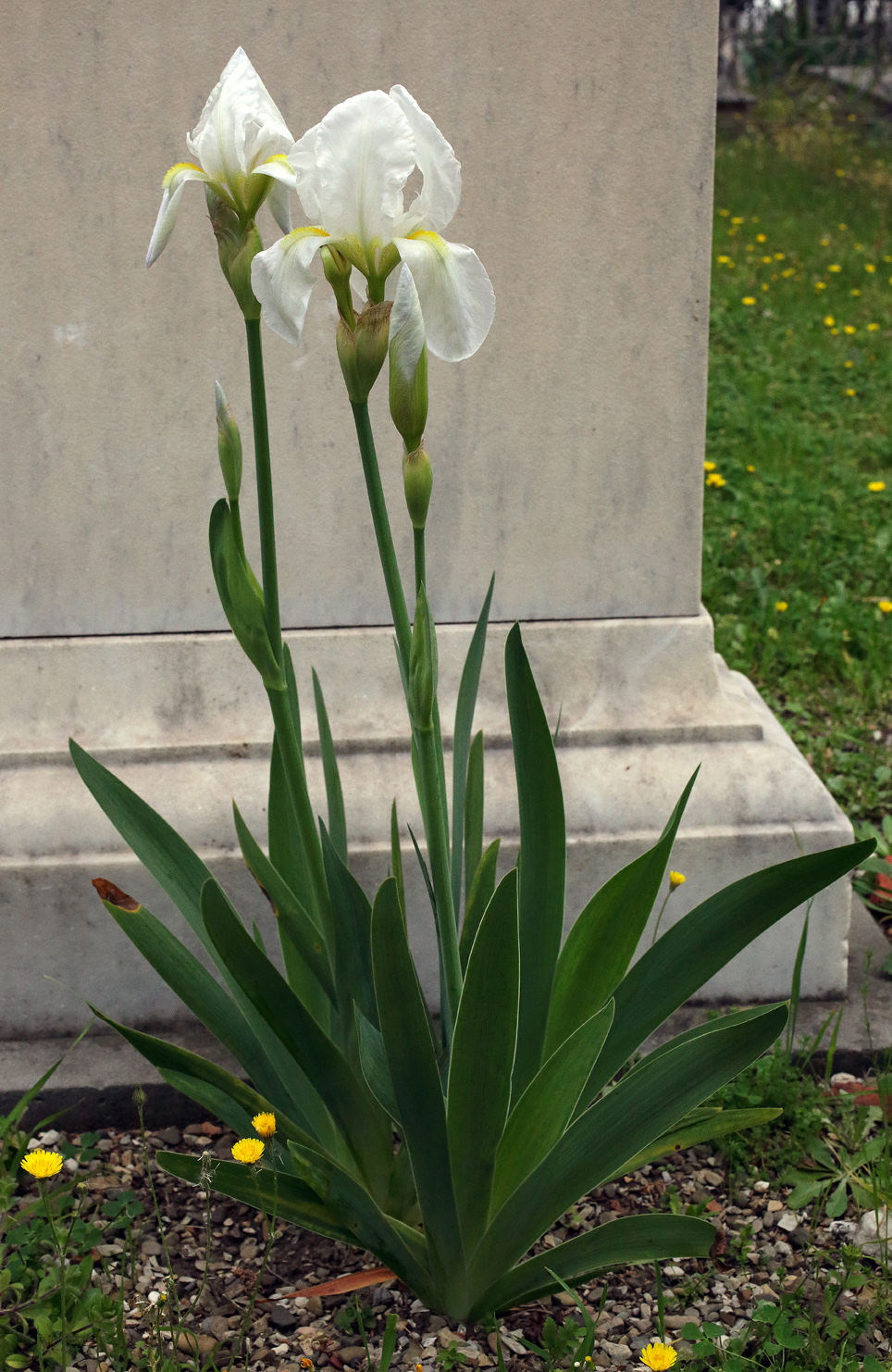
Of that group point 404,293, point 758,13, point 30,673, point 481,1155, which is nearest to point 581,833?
point 481,1155

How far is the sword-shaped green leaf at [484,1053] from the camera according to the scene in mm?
1064

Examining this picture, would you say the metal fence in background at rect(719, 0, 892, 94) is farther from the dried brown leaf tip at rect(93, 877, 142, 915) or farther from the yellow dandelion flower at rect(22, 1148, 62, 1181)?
the yellow dandelion flower at rect(22, 1148, 62, 1181)

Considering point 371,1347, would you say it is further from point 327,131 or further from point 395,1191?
point 327,131

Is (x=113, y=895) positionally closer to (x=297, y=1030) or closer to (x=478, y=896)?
(x=297, y=1030)

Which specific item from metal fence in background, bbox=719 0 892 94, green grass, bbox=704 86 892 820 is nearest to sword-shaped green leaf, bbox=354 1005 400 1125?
green grass, bbox=704 86 892 820

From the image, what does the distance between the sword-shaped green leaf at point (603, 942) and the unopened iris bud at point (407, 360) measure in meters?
0.51

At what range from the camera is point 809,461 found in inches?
150

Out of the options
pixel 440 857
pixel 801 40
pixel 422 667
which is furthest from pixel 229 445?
pixel 801 40

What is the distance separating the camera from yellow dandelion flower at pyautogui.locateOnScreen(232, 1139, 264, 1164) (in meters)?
1.19

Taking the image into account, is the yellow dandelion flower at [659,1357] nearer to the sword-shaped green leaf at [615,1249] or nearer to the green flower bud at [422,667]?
the sword-shaped green leaf at [615,1249]

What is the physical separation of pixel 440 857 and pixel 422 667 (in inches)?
7.8

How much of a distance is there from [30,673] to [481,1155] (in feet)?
3.38

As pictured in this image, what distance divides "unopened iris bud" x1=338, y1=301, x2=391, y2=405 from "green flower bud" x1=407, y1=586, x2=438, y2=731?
Result: 185 millimetres

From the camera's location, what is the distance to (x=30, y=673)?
1811mm
